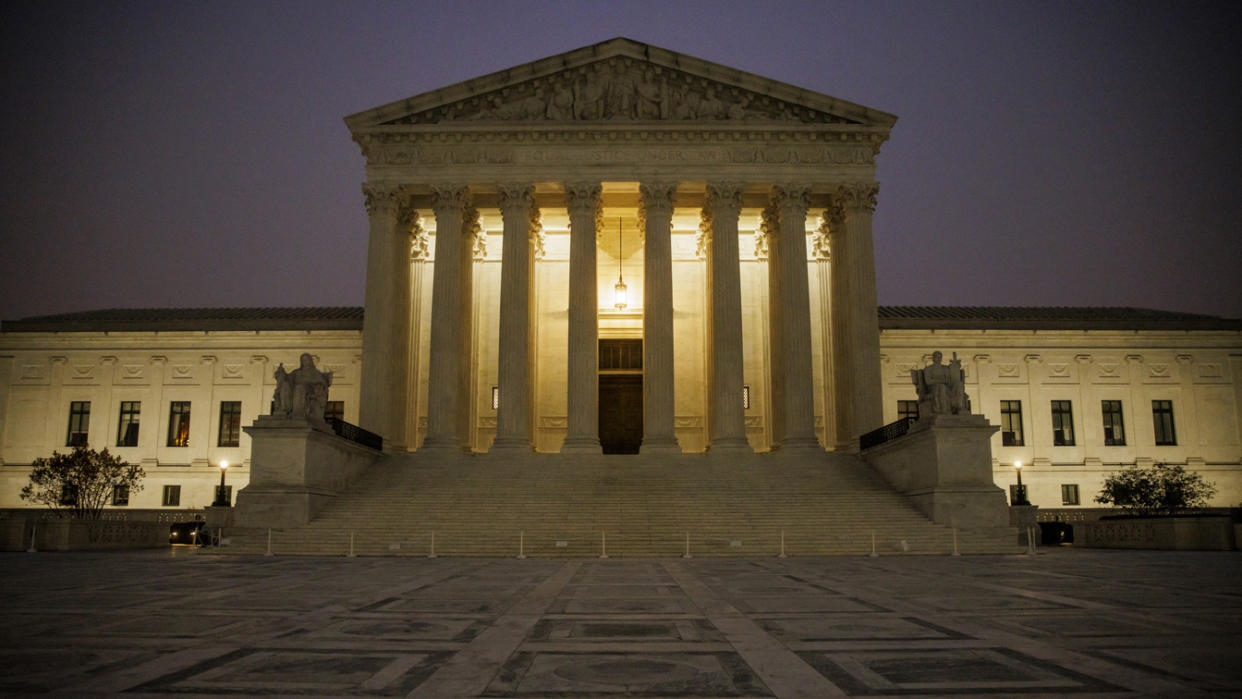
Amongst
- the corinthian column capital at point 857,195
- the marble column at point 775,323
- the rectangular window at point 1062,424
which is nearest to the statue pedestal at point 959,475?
the marble column at point 775,323

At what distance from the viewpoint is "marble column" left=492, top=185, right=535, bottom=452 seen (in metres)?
40.1

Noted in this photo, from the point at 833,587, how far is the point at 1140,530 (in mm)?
22005

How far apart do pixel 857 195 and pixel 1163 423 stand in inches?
972

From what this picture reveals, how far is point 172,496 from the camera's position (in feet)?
163

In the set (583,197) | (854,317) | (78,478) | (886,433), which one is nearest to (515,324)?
(583,197)

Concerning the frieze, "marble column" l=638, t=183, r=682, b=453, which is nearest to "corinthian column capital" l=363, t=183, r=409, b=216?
the frieze

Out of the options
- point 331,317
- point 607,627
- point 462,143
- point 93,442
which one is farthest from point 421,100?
point 607,627

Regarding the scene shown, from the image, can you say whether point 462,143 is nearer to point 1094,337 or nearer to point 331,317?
point 331,317

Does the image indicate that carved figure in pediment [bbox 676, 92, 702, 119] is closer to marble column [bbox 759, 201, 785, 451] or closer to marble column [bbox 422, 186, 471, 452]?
marble column [bbox 759, 201, 785, 451]

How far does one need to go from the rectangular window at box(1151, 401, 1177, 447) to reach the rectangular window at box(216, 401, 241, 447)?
52373 mm

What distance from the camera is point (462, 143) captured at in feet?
140

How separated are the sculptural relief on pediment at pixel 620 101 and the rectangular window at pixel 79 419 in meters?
26.0

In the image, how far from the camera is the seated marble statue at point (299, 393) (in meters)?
31.5

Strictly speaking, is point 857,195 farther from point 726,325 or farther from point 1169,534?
point 1169,534
